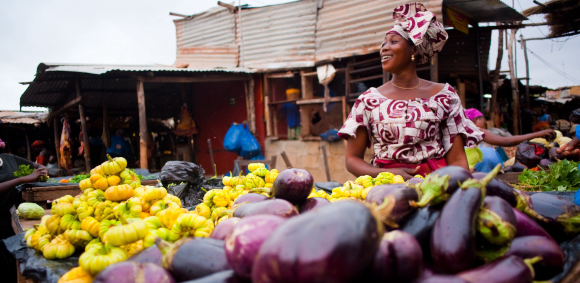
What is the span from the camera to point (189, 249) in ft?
3.31

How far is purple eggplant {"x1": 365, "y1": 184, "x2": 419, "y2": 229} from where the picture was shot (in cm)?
100

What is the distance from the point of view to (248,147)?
835cm

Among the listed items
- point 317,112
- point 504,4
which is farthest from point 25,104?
point 504,4

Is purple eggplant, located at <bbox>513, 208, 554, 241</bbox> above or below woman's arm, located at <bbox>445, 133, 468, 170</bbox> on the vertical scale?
below

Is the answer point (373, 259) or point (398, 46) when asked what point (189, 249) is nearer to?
point (373, 259)

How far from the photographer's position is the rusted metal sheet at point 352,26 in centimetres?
709

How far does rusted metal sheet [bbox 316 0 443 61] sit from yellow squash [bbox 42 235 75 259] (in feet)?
21.2

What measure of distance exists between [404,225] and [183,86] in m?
11.4

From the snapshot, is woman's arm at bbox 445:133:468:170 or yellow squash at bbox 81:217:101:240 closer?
yellow squash at bbox 81:217:101:240

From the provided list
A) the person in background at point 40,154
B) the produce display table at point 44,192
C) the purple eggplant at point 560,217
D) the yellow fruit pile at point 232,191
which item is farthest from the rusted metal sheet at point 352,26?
the person in background at point 40,154

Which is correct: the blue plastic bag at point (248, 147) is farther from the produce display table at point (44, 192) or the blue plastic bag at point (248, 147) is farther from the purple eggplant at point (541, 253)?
the purple eggplant at point (541, 253)

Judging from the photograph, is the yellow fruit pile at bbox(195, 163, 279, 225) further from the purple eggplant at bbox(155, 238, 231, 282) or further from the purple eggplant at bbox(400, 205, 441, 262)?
the purple eggplant at bbox(400, 205, 441, 262)

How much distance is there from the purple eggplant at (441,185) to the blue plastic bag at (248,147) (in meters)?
7.37

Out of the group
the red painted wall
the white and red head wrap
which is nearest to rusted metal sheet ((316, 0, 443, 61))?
the red painted wall
